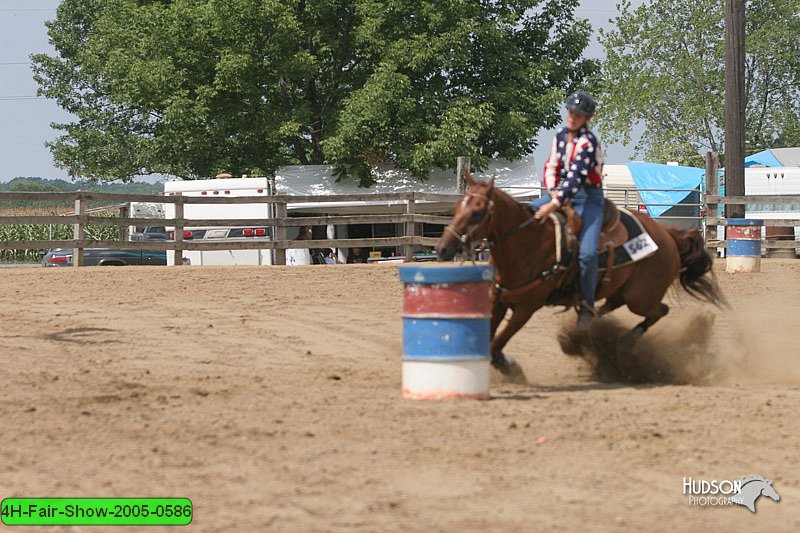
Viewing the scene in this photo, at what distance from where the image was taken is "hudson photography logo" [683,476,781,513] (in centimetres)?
502

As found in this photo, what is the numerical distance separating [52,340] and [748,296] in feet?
35.6

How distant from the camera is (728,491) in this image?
5160mm

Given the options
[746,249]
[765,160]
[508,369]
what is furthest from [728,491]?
[765,160]

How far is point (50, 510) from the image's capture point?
Answer: 4.72 m

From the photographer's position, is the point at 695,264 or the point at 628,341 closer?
the point at 628,341

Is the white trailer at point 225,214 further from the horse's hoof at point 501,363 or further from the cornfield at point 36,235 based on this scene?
the horse's hoof at point 501,363

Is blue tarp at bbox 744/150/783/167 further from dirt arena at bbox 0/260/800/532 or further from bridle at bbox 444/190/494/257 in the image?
bridle at bbox 444/190/494/257

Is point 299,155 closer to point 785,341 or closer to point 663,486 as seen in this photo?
Answer: point 785,341

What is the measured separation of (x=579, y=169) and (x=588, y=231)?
56 cm

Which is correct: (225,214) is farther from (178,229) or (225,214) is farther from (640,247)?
(640,247)

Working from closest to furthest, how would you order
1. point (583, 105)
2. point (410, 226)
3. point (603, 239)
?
point (583, 105) → point (603, 239) → point (410, 226)

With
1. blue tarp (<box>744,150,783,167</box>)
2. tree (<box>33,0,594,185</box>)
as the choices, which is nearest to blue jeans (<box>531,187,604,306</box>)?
tree (<box>33,0,594,185</box>)

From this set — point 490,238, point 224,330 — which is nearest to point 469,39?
point 224,330

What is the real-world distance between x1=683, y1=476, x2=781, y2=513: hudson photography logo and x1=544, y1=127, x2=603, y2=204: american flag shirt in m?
3.77
